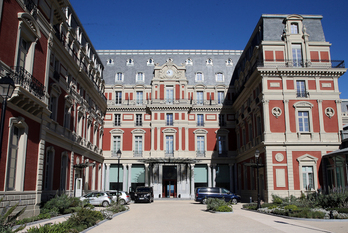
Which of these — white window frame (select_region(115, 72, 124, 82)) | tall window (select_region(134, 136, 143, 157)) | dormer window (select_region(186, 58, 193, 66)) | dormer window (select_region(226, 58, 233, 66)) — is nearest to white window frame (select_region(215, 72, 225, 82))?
dormer window (select_region(226, 58, 233, 66))

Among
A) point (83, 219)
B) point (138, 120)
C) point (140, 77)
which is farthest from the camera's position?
point (140, 77)

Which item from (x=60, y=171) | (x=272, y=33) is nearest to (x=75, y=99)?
(x=60, y=171)

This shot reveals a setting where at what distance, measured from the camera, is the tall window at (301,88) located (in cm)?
3008

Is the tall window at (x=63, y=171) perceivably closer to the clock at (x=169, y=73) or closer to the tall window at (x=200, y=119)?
the tall window at (x=200, y=119)

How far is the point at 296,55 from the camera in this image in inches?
1222

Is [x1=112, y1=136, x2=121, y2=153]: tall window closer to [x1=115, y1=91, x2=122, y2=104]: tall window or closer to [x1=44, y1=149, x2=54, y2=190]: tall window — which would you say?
[x1=115, y1=91, x2=122, y2=104]: tall window

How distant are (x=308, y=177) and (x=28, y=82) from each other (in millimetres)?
23897

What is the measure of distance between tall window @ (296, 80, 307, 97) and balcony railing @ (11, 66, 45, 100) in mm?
22541

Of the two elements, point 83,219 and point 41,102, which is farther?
point 41,102

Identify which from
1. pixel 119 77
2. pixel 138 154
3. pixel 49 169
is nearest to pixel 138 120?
pixel 138 154

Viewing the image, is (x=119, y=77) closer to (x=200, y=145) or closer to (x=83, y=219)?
(x=200, y=145)

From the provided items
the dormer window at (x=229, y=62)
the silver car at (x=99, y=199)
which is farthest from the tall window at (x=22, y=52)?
the dormer window at (x=229, y=62)

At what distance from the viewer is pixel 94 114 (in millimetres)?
37438

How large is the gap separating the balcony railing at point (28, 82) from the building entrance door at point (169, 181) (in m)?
27.1
